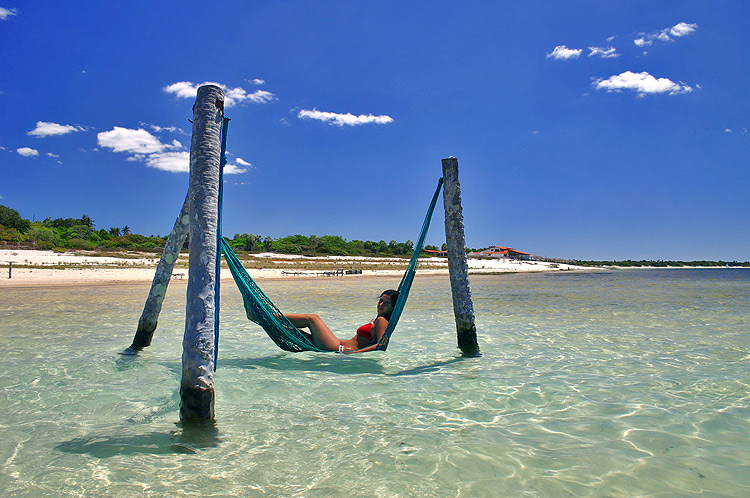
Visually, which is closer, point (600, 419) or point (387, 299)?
point (600, 419)

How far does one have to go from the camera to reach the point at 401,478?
111 inches

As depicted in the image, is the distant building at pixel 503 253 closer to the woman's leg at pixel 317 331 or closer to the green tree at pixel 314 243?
the green tree at pixel 314 243

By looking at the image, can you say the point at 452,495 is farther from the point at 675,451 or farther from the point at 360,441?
the point at 675,451

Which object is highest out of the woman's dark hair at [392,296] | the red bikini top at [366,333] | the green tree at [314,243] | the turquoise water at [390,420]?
the green tree at [314,243]

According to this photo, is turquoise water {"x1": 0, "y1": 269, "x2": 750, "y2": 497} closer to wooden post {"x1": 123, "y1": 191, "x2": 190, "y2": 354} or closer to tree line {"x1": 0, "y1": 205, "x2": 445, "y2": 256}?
wooden post {"x1": 123, "y1": 191, "x2": 190, "y2": 354}

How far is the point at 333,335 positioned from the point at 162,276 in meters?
2.52

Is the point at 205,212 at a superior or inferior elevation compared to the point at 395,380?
superior

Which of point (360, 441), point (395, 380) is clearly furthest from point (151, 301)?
point (360, 441)

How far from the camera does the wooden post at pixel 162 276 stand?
589 cm

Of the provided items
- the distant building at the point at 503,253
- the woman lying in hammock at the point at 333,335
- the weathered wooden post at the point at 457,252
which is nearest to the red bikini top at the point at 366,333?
the woman lying in hammock at the point at 333,335

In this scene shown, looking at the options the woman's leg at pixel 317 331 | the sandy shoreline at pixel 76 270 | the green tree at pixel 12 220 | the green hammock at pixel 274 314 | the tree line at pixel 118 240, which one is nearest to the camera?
the green hammock at pixel 274 314

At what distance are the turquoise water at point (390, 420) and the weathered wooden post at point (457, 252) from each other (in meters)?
0.39

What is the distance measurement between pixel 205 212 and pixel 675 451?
3.98m

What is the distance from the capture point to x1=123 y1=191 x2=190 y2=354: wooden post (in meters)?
5.89
